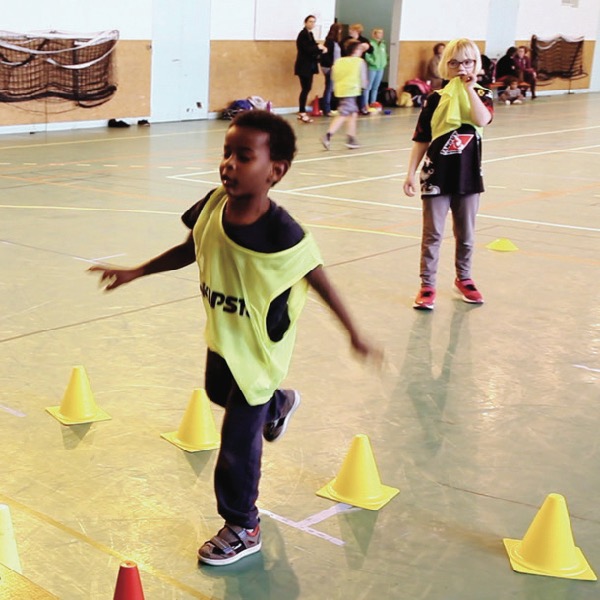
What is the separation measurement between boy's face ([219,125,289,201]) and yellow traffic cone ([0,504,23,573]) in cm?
128

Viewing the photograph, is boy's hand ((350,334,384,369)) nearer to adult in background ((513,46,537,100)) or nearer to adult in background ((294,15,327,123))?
adult in background ((294,15,327,123))

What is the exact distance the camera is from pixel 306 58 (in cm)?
2033

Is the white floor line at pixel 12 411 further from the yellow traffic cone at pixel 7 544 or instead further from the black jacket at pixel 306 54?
the black jacket at pixel 306 54

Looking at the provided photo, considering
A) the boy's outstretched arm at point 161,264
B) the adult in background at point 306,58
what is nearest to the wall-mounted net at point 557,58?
the adult in background at point 306,58

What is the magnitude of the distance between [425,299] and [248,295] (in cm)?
354

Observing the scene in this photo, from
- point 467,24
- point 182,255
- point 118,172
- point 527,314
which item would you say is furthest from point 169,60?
point 182,255

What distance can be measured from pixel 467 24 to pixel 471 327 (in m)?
21.9

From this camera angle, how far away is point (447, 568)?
10.9 ft

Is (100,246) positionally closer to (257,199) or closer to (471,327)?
(471,327)

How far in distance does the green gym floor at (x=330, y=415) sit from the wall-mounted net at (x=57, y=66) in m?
6.66

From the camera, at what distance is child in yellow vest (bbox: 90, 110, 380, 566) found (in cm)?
314

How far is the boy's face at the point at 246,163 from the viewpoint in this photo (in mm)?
3113

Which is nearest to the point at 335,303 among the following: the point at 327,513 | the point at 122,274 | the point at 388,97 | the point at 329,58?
the point at 122,274

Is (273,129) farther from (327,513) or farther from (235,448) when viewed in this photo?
(327,513)
